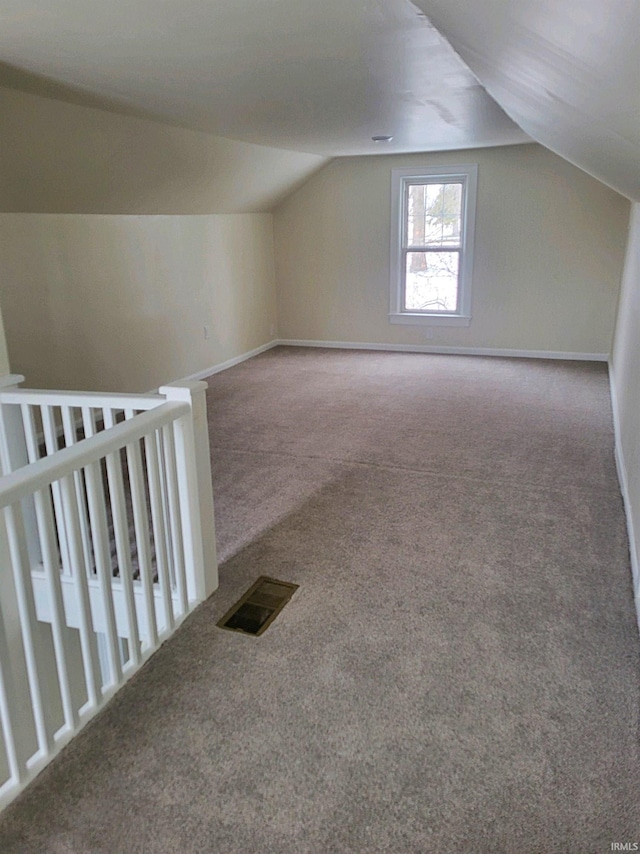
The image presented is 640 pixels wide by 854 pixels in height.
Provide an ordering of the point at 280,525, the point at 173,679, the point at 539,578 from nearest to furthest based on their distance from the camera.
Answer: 1. the point at 173,679
2. the point at 539,578
3. the point at 280,525

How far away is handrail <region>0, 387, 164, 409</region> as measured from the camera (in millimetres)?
2096

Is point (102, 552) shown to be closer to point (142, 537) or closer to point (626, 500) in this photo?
point (142, 537)

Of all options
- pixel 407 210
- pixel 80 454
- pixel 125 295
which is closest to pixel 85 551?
pixel 80 454

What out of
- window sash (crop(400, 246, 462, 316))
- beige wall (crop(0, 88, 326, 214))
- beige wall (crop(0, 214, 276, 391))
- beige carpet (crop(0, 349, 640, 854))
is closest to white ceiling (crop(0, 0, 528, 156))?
beige wall (crop(0, 88, 326, 214))

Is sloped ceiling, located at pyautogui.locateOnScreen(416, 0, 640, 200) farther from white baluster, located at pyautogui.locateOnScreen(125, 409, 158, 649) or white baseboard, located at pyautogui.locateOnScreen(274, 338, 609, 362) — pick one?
white baseboard, located at pyautogui.locateOnScreen(274, 338, 609, 362)

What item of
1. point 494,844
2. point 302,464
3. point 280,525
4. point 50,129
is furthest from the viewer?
point 302,464

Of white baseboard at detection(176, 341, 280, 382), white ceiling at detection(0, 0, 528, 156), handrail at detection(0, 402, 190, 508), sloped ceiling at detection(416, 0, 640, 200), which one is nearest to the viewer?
sloped ceiling at detection(416, 0, 640, 200)

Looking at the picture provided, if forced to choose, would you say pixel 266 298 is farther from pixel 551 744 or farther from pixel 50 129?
pixel 551 744

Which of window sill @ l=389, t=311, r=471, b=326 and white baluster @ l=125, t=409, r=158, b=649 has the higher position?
window sill @ l=389, t=311, r=471, b=326

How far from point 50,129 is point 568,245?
4832 mm

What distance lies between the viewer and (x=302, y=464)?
3.67 metres

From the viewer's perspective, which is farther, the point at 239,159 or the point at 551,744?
the point at 239,159

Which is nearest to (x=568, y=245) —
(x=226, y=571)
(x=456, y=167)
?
(x=456, y=167)

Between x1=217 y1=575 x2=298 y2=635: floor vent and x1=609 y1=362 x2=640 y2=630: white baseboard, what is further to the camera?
x1=609 y1=362 x2=640 y2=630: white baseboard
